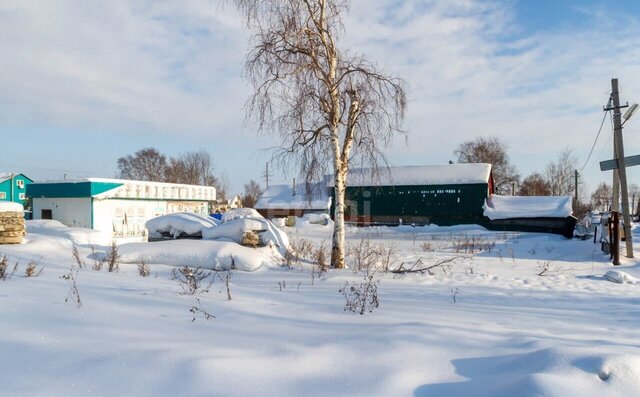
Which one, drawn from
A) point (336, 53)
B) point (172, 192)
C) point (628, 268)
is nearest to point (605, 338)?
point (336, 53)

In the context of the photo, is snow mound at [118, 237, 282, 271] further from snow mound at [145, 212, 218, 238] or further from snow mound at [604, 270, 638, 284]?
snow mound at [604, 270, 638, 284]

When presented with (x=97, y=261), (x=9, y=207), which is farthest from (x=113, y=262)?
(x=9, y=207)

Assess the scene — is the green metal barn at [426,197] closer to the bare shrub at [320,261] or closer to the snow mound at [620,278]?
the bare shrub at [320,261]

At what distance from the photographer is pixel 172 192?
32812mm

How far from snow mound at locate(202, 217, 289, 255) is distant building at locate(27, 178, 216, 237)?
17.4 meters

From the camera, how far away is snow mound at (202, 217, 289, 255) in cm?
1206

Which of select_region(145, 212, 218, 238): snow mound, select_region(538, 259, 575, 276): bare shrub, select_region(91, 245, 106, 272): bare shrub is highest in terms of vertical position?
select_region(145, 212, 218, 238): snow mound

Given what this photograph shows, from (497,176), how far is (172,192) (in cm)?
3897

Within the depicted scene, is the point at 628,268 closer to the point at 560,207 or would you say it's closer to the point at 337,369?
the point at 337,369

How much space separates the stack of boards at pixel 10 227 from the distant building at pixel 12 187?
129 ft

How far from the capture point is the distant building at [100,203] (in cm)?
2662

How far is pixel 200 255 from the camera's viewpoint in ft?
33.9

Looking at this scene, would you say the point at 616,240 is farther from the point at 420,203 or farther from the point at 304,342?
the point at 420,203

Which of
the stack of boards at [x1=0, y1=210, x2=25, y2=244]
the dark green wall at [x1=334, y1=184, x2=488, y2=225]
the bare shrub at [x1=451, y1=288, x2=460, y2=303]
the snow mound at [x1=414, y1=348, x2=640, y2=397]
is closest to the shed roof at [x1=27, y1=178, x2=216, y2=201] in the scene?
the dark green wall at [x1=334, y1=184, x2=488, y2=225]
